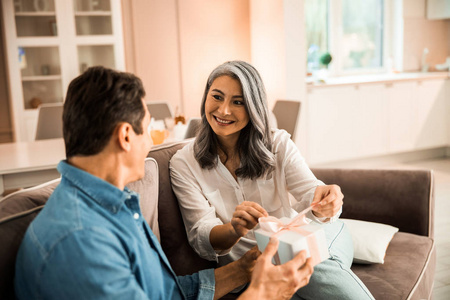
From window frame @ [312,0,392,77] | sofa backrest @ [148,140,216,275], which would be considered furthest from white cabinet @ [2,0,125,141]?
sofa backrest @ [148,140,216,275]

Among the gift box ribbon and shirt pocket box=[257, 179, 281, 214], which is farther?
shirt pocket box=[257, 179, 281, 214]

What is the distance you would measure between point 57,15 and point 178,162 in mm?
3631

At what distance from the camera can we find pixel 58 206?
88cm

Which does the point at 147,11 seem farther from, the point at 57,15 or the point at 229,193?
the point at 229,193

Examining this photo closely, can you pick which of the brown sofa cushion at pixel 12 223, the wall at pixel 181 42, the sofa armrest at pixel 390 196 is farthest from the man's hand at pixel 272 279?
the wall at pixel 181 42

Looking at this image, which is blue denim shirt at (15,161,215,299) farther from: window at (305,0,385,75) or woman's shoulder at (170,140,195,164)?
window at (305,0,385,75)

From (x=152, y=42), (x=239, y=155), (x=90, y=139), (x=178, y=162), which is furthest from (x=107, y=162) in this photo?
(x=152, y=42)

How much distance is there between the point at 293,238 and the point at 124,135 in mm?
452

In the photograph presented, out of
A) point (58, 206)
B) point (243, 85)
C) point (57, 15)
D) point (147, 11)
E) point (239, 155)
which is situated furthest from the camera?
Result: point (147, 11)

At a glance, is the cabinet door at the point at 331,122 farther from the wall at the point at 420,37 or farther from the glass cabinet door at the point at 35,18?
the glass cabinet door at the point at 35,18

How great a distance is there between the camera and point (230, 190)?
1624 millimetres

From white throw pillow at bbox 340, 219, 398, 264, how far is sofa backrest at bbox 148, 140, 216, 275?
1.84 ft

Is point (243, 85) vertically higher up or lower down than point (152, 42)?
lower down

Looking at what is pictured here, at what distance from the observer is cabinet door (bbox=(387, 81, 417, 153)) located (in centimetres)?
511
